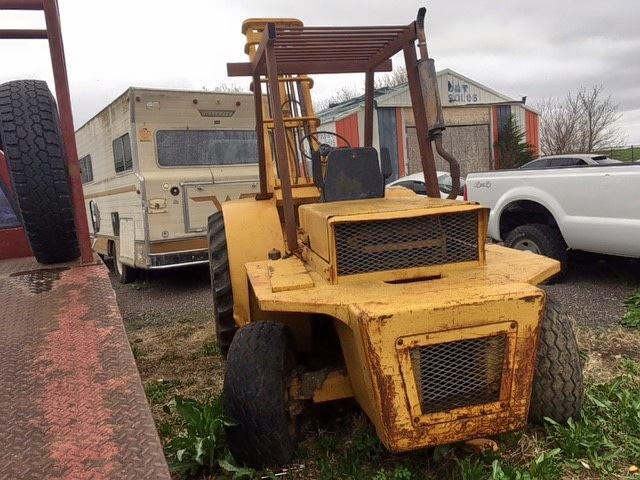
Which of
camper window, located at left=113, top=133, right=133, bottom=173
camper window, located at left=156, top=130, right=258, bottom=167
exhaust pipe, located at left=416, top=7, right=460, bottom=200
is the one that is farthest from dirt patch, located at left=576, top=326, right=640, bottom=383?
camper window, located at left=113, top=133, right=133, bottom=173

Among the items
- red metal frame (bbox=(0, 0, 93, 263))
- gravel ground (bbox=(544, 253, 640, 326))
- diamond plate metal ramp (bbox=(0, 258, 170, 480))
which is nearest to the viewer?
diamond plate metal ramp (bbox=(0, 258, 170, 480))

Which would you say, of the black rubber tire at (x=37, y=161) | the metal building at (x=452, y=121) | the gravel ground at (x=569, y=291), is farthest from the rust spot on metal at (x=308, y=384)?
the metal building at (x=452, y=121)

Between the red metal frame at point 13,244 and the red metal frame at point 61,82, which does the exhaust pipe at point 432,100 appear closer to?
the red metal frame at point 61,82

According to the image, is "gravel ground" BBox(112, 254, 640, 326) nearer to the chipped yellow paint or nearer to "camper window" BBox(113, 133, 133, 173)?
"camper window" BBox(113, 133, 133, 173)

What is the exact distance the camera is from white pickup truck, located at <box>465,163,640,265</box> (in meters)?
5.91

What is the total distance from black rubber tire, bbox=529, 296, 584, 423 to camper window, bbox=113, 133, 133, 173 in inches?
259

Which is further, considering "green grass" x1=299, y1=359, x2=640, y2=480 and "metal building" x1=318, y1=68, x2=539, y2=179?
"metal building" x1=318, y1=68, x2=539, y2=179

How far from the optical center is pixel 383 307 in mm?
2512

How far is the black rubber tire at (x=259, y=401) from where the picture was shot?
2.99 metres

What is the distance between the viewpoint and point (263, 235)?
13.8 feet

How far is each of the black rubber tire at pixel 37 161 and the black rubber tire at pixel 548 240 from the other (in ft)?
17.0

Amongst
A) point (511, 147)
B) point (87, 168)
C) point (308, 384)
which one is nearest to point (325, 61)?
point (308, 384)

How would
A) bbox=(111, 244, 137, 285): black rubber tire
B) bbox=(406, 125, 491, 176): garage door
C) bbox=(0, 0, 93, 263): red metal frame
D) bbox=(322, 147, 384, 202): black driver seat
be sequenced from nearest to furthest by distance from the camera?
bbox=(0, 0, 93, 263): red metal frame < bbox=(322, 147, 384, 202): black driver seat < bbox=(111, 244, 137, 285): black rubber tire < bbox=(406, 125, 491, 176): garage door

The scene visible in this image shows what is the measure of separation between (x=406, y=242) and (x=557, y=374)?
114cm
